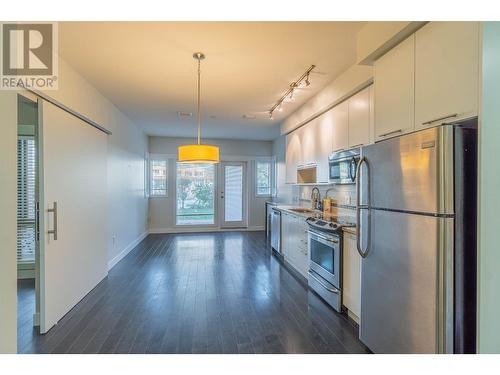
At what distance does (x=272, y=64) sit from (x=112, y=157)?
302 cm

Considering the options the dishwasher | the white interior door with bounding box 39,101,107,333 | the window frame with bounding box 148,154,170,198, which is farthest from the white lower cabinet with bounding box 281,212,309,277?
the window frame with bounding box 148,154,170,198

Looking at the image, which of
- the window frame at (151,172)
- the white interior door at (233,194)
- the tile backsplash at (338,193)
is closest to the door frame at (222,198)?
the white interior door at (233,194)

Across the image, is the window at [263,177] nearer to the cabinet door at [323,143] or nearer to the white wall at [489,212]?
the cabinet door at [323,143]

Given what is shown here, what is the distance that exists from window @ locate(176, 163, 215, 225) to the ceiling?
3.23m

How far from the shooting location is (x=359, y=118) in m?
3.05

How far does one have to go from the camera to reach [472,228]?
157 cm

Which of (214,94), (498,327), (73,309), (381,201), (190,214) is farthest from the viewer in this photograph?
(190,214)

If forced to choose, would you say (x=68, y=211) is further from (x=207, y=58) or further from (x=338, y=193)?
(x=338, y=193)

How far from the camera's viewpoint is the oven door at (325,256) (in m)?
2.86

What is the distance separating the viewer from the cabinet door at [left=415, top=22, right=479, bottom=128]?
149 cm

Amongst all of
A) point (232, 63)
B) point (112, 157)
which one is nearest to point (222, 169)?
point (112, 157)

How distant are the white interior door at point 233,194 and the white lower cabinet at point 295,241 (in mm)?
3331
